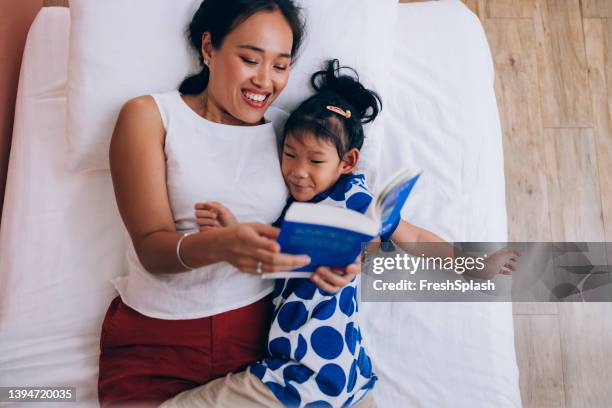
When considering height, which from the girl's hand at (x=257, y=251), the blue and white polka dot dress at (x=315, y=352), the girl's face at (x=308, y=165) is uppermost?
the girl's face at (x=308, y=165)

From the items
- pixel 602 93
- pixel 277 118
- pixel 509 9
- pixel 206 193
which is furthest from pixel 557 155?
pixel 206 193

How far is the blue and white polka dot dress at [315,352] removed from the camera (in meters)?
1.09

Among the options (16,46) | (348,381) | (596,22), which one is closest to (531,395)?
(348,381)

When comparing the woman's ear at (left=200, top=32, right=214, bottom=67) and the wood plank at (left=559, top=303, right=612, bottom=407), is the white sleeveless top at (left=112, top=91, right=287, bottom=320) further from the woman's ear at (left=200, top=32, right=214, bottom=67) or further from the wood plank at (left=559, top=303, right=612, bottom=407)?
the wood plank at (left=559, top=303, right=612, bottom=407)

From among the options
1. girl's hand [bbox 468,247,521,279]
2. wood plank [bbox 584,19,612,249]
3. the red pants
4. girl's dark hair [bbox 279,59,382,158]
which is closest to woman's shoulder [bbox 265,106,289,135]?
girl's dark hair [bbox 279,59,382,158]

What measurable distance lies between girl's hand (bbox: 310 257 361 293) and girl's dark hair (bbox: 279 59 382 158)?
0.33 metres

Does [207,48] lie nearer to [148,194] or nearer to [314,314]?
[148,194]

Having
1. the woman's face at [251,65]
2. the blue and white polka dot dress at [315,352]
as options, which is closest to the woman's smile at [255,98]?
the woman's face at [251,65]

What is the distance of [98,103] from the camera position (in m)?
1.29

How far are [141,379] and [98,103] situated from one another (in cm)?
65

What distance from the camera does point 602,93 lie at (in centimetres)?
196

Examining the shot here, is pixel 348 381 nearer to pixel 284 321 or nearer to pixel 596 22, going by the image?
pixel 284 321

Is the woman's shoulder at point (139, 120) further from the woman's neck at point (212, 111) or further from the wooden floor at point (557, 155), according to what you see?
the wooden floor at point (557, 155)

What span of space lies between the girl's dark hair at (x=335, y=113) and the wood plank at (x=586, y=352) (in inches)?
38.8
